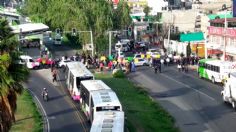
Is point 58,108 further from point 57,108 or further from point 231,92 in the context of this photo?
point 231,92

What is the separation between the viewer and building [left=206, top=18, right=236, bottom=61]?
232 feet

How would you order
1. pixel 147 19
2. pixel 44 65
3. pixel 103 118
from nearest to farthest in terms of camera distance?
pixel 103 118, pixel 44 65, pixel 147 19

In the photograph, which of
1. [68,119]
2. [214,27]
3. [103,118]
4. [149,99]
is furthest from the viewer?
[214,27]

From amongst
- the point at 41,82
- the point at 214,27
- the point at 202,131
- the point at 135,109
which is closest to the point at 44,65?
the point at 41,82

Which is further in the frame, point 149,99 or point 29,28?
point 29,28

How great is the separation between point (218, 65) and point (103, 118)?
28432mm

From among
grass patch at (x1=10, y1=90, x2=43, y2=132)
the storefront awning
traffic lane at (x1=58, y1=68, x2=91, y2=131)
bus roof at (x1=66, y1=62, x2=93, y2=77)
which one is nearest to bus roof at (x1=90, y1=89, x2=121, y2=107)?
traffic lane at (x1=58, y1=68, x2=91, y2=131)

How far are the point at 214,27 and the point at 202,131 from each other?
4506 centimetres

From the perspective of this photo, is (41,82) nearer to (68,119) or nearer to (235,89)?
(68,119)

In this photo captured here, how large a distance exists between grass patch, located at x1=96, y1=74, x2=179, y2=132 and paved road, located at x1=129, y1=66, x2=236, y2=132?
0.95m

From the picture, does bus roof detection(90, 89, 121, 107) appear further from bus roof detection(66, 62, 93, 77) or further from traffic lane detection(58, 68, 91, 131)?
bus roof detection(66, 62, 93, 77)

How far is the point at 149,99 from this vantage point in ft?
151

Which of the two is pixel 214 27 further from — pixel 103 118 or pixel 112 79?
pixel 103 118

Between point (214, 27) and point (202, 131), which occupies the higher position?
point (214, 27)
